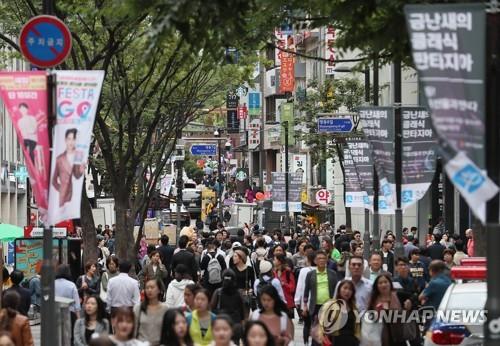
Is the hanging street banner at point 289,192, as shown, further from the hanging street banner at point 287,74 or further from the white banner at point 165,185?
the hanging street banner at point 287,74

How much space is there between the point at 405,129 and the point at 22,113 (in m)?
9.26

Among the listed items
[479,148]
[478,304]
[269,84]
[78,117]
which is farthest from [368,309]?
[269,84]

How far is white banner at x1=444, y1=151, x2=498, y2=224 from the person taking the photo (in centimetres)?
990

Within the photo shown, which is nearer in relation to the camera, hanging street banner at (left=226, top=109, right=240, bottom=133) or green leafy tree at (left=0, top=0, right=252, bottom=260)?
green leafy tree at (left=0, top=0, right=252, bottom=260)

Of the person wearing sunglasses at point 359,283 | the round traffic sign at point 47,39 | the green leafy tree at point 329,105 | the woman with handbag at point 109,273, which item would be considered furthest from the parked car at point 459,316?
the green leafy tree at point 329,105

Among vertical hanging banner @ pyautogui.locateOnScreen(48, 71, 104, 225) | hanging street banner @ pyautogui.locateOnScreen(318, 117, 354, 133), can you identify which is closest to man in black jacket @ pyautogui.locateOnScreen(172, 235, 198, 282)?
vertical hanging banner @ pyautogui.locateOnScreen(48, 71, 104, 225)

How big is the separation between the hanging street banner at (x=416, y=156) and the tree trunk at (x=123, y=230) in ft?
30.4

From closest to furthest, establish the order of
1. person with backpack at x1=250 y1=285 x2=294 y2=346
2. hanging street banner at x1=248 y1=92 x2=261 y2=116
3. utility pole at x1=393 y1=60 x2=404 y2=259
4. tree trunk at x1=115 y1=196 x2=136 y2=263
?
person with backpack at x1=250 y1=285 x2=294 y2=346 < utility pole at x1=393 y1=60 x2=404 y2=259 < tree trunk at x1=115 y1=196 x2=136 y2=263 < hanging street banner at x1=248 y1=92 x2=261 y2=116

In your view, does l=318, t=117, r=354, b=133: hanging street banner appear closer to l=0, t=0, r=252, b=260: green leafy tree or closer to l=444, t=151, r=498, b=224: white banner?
l=0, t=0, r=252, b=260: green leafy tree

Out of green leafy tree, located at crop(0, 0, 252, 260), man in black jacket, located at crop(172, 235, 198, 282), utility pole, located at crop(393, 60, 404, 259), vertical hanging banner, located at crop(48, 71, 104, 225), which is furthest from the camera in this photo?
green leafy tree, located at crop(0, 0, 252, 260)

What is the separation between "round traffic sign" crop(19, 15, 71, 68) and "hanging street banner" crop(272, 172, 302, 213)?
3459 centimetres

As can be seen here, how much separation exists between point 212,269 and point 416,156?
189 inches

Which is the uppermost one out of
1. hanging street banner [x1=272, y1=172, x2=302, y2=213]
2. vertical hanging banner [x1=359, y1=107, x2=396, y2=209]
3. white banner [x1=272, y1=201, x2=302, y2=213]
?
vertical hanging banner [x1=359, y1=107, x2=396, y2=209]

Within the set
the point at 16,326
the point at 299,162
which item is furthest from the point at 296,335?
the point at 299,162
